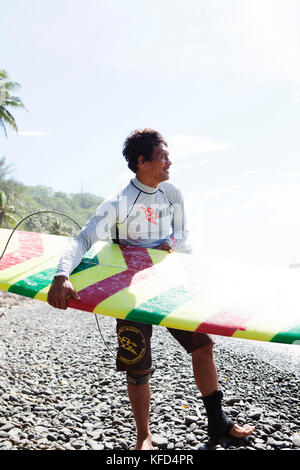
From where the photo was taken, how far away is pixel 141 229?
2754mm

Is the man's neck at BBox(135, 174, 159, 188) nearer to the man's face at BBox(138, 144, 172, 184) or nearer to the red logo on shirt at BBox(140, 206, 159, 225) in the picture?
the man's face at BBox(138, 144, 172, 184)

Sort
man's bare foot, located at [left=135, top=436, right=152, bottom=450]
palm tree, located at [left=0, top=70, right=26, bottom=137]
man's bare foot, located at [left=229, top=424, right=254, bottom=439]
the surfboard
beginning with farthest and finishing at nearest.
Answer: palm tree, located at [left=0, top=70, right=26, bottom=137] → man's bare foot, located at [left=229, top=424, right=254, bottom=439] → man's bare foot, located at [left=135, top=436, right=152, bottom=450] → the surfboard

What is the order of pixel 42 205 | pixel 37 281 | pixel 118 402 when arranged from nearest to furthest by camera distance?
pixel 37 281, pixel 118 402, pixel 42 205

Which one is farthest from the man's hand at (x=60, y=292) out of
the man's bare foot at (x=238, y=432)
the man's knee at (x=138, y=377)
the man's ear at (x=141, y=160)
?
the man's bare foot at (x=238, y=432)

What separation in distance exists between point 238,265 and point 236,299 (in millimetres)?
768

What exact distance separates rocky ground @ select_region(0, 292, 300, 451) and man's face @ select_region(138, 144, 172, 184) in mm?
1563

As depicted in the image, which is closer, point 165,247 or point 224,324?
point 224,324

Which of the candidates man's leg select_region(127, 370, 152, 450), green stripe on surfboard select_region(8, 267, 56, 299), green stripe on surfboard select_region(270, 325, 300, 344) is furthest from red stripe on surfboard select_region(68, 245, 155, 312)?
green stripe on surfboard select_region(270, 325, 300, 344)

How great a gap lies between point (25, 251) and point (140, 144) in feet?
5.44

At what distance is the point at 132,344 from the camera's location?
7.90 feet

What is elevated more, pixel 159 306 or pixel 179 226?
pixel 179 226

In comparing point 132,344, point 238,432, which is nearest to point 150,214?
point 132,344

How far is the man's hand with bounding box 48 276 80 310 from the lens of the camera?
234 cm

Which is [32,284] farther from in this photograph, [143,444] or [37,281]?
[143,444]
